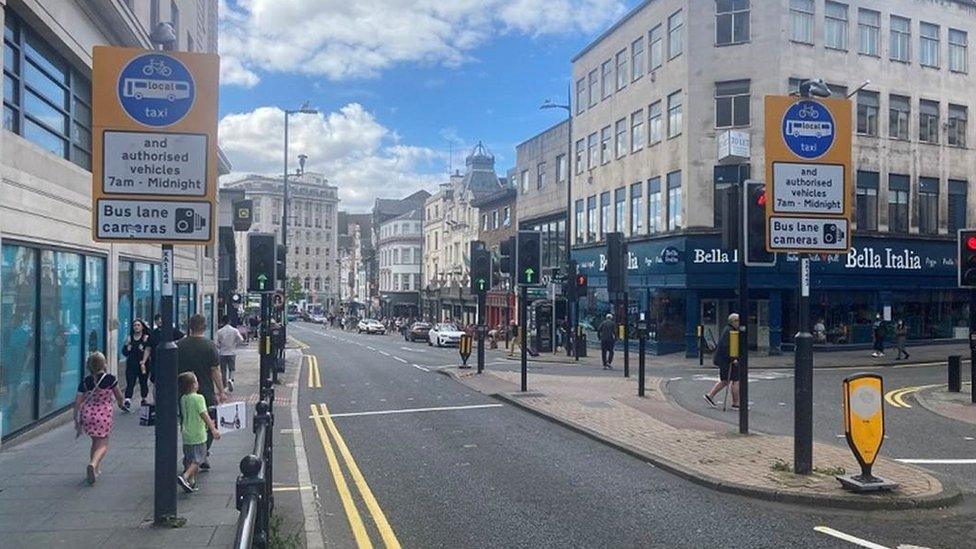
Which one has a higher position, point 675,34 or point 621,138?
point 675,34

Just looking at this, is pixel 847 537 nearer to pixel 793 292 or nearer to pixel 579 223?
pixel 793 292

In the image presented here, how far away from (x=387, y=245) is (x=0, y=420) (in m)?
81.9

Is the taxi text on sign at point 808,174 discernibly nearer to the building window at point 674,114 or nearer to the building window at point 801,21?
the building window at point 674,114

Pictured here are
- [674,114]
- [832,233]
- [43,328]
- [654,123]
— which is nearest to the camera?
[832,233]

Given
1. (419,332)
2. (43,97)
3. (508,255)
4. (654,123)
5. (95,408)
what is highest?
(654,123)

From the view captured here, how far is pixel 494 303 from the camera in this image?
5812 centimetres

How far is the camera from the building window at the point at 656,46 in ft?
120

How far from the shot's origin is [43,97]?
44.3 feet

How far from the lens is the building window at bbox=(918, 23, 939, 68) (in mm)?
36438

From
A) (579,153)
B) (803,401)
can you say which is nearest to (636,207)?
(579,153)

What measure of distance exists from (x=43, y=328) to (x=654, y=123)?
96.1 feet

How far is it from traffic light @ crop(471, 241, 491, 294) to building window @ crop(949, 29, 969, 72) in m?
26.9

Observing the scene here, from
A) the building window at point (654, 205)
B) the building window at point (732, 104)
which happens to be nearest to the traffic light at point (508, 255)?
the building window at point (732, 104)

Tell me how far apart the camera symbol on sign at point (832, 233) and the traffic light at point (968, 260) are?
27.5 ft
